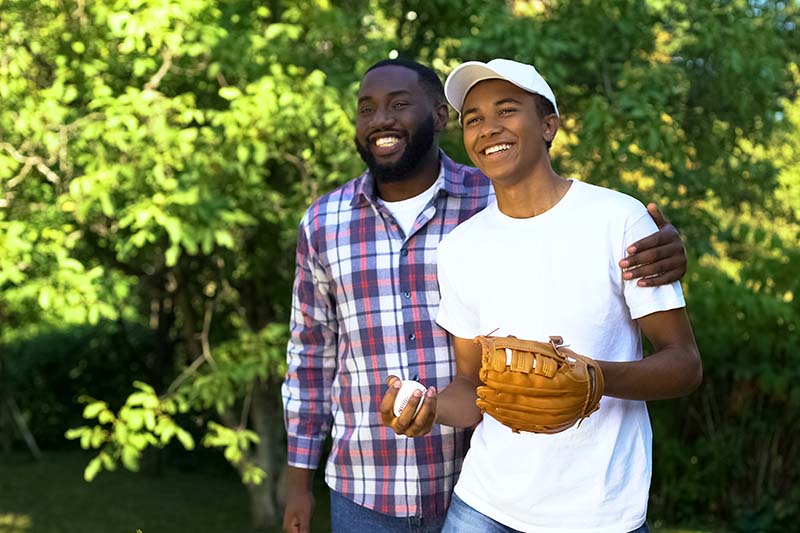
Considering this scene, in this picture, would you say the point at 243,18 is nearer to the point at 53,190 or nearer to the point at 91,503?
the point at 53,190

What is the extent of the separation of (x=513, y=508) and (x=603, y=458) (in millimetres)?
211

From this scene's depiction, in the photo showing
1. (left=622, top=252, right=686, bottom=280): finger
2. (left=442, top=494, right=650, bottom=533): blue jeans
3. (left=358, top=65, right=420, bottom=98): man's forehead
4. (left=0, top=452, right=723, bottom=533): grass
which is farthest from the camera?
(left=0, top=452, right=723, bottom=533): grass

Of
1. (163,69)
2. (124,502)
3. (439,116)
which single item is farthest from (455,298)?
(124,502)

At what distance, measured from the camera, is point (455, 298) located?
7.68 feet

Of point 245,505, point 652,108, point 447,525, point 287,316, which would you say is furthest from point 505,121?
point 245,505

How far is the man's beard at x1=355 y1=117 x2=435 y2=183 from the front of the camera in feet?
8.89

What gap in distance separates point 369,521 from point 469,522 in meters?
0.56

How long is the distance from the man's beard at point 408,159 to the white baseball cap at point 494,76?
17.4 inches

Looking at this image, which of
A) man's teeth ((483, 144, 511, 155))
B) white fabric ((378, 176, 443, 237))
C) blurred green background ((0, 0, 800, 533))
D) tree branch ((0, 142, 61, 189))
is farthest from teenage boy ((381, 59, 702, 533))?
tree branch ((0, 142, 61, 189))

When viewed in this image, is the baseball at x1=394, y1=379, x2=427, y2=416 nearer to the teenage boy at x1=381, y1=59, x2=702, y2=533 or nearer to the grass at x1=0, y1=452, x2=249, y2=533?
the teenage boy at x1=381, y1=59, x2=702, y2=533

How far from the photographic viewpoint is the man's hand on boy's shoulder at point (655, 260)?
201cm

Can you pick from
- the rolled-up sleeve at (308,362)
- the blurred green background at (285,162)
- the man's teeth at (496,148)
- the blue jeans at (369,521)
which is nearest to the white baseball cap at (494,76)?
the man's teeth at (496,148)

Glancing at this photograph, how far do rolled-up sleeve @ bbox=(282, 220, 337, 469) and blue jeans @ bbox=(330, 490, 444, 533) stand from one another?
0.17 meters

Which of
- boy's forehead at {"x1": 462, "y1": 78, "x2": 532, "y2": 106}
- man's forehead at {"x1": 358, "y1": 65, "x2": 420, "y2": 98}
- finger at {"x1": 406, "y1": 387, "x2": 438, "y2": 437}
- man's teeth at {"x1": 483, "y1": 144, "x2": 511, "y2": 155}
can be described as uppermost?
man's forehead at {"x1": 358, "y1": 65, "x2": 420, "y2": 98}
